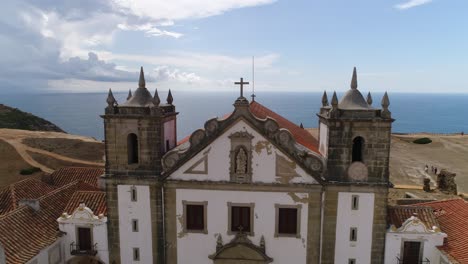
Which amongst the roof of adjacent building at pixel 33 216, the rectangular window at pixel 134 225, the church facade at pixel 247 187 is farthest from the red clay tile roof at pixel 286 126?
the roof of adjacent building at pixel 33 216

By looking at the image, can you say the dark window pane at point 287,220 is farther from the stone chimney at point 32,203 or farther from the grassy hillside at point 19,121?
the grassy hillside at point 19,121

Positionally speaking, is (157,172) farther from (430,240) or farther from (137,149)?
(430,240)

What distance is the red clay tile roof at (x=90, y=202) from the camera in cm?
2095

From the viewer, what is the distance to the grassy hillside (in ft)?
298

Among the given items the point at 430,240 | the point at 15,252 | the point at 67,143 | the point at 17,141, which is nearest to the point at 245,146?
the point at 430,240

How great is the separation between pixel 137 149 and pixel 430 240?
56.2 ft

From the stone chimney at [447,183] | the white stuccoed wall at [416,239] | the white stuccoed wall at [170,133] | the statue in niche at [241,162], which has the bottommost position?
the stone chimney at [447,183]

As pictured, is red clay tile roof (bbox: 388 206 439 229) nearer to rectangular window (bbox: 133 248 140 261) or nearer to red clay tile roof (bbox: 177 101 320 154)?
red clay tile roof (bbox: 177 101 320 154)

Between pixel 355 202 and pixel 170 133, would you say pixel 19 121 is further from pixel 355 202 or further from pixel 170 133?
pixel 355 202

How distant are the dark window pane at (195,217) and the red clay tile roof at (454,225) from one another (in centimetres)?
1309

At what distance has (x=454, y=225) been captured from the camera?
19891 mm

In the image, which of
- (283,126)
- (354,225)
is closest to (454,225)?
(354,225)

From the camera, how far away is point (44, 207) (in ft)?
71.4

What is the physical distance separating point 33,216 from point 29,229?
4.03 feet
